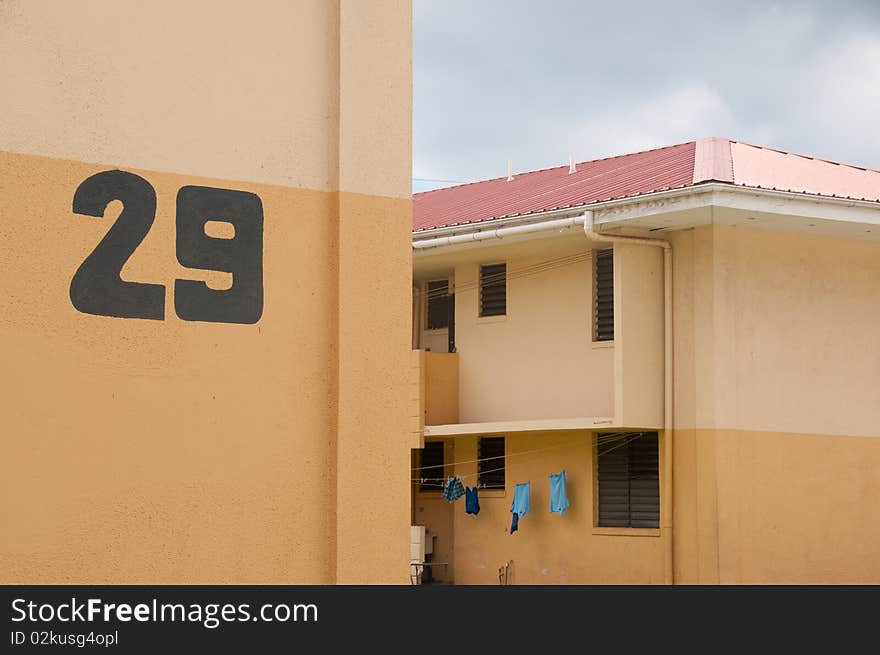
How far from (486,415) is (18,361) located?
14.8 meters

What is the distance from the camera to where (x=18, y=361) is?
8.53m

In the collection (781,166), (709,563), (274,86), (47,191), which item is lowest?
(709,563)

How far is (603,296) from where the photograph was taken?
70.0 ft

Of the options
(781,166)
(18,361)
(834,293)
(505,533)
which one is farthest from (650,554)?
(18,361)

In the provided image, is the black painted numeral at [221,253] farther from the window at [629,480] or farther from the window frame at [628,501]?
the window at [629,480]

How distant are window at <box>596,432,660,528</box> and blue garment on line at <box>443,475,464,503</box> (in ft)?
9.17

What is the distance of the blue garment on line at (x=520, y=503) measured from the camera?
21.9 m

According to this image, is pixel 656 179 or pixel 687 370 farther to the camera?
pixel 656 179

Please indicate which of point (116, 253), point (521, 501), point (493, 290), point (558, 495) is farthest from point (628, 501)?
point (116, 253)

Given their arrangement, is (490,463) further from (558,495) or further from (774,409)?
(774,409)

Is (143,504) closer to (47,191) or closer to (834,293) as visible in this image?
(47,191)

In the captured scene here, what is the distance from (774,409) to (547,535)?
4.03 meters

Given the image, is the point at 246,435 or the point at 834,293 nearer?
the point at 246,435

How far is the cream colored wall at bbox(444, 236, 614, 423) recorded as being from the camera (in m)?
21.4
